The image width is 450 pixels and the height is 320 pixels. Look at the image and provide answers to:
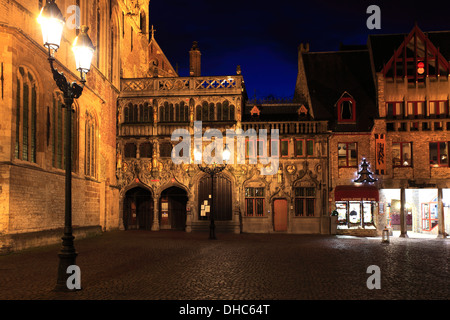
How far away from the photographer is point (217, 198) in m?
34.4

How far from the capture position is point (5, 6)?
18500 millimetres

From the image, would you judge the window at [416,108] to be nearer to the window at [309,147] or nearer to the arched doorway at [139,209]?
the window at [309,147]

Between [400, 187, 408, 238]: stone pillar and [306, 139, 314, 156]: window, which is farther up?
[306, 139, 314, 156]: window

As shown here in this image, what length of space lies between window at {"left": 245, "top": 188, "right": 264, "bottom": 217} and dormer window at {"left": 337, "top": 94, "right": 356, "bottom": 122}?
319 inches

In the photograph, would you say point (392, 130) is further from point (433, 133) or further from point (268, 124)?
point (268, 124)

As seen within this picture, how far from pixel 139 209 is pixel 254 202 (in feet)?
29.2

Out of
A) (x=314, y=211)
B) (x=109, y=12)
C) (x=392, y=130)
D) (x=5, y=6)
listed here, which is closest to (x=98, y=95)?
(x=109, y=12)

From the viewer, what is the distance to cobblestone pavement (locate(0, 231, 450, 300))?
993 cm

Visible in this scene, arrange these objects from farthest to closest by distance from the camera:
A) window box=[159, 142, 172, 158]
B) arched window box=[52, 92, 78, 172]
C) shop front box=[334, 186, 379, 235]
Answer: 1. window box=[159, 142, 172, 158]
2. shop front box=[334, 186, 379, 235]
3. arched window box=[52, 92, 78, 172]

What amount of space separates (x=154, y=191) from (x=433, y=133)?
20043mm

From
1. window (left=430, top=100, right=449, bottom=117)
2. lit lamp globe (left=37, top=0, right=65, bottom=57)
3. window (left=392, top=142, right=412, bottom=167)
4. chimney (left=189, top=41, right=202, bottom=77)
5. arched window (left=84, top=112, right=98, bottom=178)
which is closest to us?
lit lamp globe (left=37, top=0, right=65, bottom=57)

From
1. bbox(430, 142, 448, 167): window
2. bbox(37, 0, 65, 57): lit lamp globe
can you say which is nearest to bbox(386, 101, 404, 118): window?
bbox(430, 142, 448, 167): window

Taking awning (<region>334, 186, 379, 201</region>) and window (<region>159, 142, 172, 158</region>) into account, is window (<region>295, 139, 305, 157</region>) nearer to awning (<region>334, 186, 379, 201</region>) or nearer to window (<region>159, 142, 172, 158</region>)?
awning (<region>334, 186, 379, 201</region>)

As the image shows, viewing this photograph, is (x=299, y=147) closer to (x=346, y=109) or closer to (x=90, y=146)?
(x=346, y=109)
